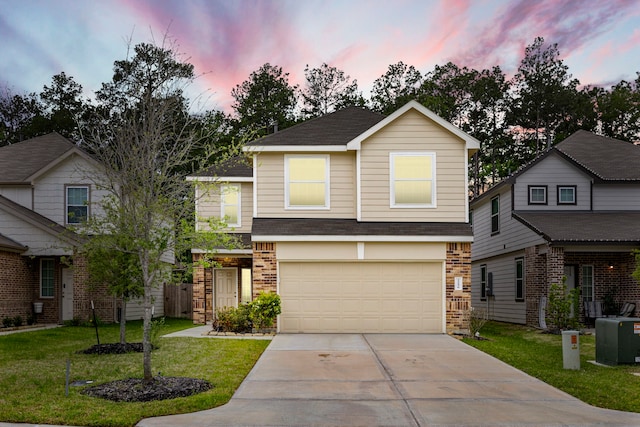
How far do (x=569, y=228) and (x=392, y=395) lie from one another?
13.5m

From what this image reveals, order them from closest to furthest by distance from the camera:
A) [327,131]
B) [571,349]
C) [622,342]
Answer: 1. [571,349]
2. [622,342]
3. [327,131]

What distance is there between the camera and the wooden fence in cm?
2795

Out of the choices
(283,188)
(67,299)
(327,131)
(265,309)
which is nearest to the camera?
(265,309)

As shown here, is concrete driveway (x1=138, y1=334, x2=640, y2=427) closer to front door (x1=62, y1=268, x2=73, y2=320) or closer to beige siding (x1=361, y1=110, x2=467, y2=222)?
beige siding (x1=361, y1=110, x2=467, y2=222)

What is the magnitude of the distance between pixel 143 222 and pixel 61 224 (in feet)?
48.8

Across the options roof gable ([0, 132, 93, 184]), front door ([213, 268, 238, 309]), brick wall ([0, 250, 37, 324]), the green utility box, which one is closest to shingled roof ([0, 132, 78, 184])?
roof gable ([0, 132, 93, 184])

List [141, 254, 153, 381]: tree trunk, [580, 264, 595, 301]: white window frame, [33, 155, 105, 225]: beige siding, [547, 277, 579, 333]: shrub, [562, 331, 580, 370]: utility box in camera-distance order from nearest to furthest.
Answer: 1. [141, 254, 153, 381]: tree trunk
2. [562, 331, 580, 370]: utility box
3. [547, 277, 579, 333]: shrub
4. [580, 264, 595, 301]: white window frame
5. [33, 155, 105, 225]: beige siding

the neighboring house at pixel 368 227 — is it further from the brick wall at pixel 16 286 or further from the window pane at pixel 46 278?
the window pane at pixel 46 278

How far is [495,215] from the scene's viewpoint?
Answer: 26156mm

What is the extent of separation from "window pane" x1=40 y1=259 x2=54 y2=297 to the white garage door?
32.2ft

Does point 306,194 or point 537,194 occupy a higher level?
point 537,194

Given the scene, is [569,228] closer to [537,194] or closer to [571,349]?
[537,194]

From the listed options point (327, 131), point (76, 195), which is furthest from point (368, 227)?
point (76, 195)

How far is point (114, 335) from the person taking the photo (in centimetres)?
1852
